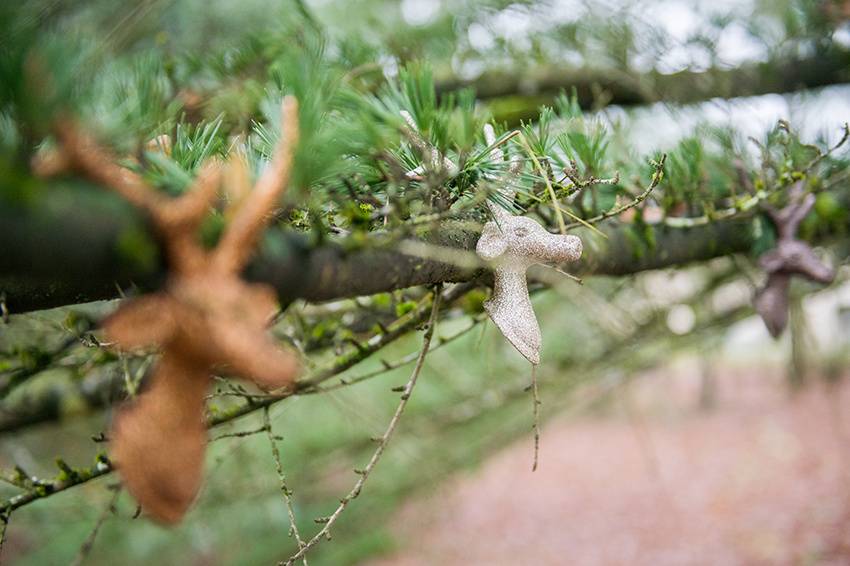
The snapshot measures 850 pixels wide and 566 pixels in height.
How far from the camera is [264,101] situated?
0.55 m

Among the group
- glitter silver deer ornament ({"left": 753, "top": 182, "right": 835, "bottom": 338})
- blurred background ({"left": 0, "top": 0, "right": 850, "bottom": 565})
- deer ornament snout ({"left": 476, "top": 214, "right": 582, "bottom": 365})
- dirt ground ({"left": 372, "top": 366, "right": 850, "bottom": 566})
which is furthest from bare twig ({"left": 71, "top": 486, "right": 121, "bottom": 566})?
dirt ground ({"left": 372, "top": 366, "right": 850, "bottom": 566})

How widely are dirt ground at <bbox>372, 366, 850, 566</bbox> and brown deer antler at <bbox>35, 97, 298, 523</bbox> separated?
91.7 inches

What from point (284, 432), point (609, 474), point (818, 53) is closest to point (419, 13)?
point (818, 53)

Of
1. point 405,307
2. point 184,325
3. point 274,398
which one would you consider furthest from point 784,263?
point 184,325

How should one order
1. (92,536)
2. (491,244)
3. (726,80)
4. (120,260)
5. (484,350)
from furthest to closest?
(484,350) → (726,80) → (92,536) → (491,244) → (120,260)

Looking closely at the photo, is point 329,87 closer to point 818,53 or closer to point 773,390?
point 818,53

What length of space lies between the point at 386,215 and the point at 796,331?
2.05m

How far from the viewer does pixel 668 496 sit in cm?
521

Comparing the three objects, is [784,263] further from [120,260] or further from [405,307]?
[120,260]

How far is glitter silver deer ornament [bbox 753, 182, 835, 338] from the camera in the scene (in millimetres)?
1136

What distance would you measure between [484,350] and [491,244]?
86.4 inches

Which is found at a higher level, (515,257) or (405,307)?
(515,257)

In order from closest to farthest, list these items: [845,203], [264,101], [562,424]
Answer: [264,101], [845,203], [562,424]

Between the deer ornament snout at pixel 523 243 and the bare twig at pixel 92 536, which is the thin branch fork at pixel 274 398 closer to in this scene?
the bare twig at pixel 92 536
